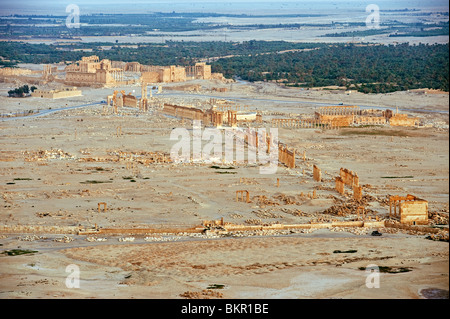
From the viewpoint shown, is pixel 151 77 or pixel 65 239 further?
pixel 151 77

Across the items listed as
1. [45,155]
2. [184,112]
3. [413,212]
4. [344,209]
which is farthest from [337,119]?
[413,212]

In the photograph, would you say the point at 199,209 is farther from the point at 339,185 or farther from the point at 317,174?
the point at 317,174

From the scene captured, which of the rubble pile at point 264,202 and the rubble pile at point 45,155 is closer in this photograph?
the rubble pile at point 264,202

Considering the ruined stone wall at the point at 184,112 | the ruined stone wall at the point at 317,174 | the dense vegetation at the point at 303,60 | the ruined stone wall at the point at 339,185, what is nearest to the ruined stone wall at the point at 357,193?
the ruined stone wall at the point at 339,185

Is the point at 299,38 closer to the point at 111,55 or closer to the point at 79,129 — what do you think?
the point at 111,55

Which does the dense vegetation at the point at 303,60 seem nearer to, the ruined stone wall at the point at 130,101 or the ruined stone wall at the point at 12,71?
the ruined stone wall at the point at 12,71
